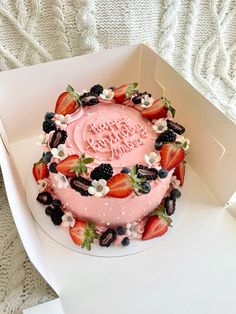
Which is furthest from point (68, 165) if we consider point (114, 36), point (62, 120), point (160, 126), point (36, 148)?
point (114, 36)

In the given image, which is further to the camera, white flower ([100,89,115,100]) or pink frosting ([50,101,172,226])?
white flower ([100,89,115,100])

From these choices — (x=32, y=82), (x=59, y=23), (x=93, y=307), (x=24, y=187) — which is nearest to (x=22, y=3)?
(x=59, y=23)

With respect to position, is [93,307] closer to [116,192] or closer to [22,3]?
[116,192]

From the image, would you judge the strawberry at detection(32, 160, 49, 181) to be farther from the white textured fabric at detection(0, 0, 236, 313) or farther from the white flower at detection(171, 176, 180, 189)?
the white flower at detection(171, 176, 180, 189)

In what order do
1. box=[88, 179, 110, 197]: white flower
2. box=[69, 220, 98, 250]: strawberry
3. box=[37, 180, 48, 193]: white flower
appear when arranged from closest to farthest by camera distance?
box=[88, 179, 110, 197]: white flower → box=[69, 220, 98, 250]: strawberry → box=[37, 180, 48, 193]: white flower

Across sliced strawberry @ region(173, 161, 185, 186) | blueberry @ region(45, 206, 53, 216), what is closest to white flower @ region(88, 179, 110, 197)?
blueberry @ region(45, 206, 53, 216)

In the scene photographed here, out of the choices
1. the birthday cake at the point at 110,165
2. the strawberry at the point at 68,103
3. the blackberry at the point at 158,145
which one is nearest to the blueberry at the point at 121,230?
the birthday cake at the point at 110,165
